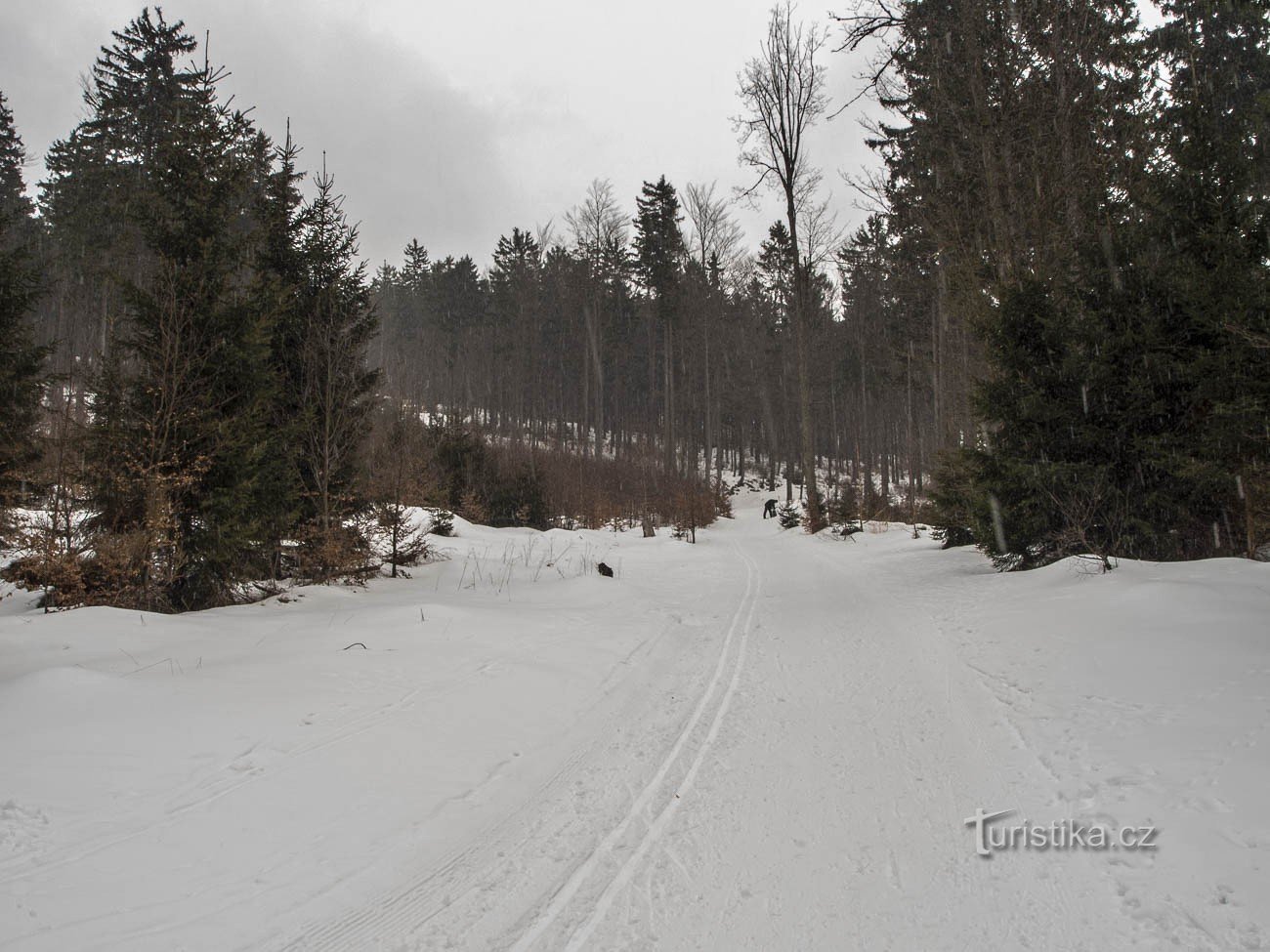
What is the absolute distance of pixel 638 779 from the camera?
3.86 metres

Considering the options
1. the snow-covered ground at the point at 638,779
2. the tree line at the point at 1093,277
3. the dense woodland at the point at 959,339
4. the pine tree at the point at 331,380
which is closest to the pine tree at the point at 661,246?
the dense woodland at the point at 959,339

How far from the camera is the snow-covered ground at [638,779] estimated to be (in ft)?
8.29

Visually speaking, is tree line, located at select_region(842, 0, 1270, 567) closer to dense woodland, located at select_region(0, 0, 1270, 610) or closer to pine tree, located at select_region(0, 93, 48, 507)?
dense woodland, located at select_region(0, 0, 1270, 610)

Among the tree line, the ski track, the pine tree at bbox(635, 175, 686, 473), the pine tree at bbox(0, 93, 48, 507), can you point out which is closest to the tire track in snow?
the ski track

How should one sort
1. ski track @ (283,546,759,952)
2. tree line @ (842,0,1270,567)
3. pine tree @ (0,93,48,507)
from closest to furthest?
1. ski track @ (283,546,759,952)
2. tree line @ (842,0,1270,567)
3. pine tree @ (0,93,48,507)

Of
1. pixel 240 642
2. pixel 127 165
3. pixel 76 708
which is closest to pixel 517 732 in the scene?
pixel 76 708

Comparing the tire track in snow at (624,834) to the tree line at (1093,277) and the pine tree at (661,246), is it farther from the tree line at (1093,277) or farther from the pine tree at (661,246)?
the pine tree at (661,246)

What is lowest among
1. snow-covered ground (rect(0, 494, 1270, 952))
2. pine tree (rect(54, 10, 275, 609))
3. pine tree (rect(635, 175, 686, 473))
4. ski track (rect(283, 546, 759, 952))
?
ski track (rect(283, 546, 759, 952))

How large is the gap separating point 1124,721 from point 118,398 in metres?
11.6

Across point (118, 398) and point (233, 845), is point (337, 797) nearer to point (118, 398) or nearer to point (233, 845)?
point (233, 845)

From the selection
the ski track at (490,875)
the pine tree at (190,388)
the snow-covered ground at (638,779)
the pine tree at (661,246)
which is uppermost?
the pine tree at (661,246)

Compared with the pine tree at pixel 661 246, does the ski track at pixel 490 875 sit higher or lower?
lower

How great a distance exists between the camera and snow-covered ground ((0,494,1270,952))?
8.29ft

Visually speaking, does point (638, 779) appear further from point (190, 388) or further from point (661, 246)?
point (661, 246)
